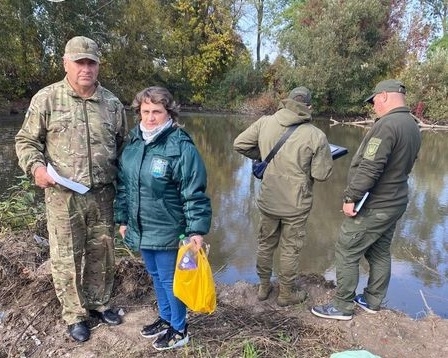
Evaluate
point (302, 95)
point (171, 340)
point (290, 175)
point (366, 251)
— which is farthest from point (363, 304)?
point (302, 95)

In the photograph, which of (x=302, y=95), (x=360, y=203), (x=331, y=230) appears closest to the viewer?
(x=360, y=203)

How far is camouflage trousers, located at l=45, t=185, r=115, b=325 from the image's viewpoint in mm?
2541

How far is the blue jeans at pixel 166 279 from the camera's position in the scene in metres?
2.46

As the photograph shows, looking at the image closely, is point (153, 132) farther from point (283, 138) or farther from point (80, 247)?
point (283, 138)

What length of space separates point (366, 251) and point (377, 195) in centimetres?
47

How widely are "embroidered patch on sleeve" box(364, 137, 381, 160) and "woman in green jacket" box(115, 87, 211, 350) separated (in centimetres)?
117

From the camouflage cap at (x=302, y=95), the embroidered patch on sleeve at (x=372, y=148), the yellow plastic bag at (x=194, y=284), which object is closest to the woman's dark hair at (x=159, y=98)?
the yellow plastic bag at (x=194, y=284)

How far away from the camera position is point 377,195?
2965 millimetres

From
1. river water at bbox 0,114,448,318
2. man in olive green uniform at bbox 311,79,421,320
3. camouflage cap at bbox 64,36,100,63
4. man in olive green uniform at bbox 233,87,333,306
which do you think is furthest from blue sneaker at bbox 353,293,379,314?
camouflage cap at bbox 64,36,100,63

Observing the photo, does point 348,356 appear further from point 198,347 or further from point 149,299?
point 149,299

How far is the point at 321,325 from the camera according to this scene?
2.97 meters

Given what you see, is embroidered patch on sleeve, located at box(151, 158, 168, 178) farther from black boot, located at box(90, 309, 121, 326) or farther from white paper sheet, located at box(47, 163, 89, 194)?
black boot, located at box(90, 309, 121, 326)

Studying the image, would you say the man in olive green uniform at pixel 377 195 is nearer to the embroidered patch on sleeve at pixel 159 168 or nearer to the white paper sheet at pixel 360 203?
the white paper sheet at pixel 360 203

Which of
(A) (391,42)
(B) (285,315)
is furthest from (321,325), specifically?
(A) (391,42)
